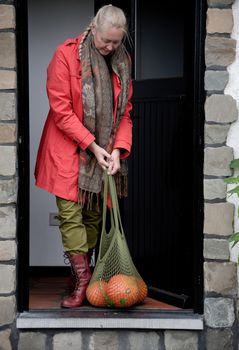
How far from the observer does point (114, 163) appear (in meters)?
4.13

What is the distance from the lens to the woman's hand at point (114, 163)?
13.5 feet

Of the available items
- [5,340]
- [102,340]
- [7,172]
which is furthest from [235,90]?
[5,340]

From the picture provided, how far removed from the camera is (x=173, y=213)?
14.8 ft

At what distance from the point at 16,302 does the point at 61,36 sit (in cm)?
187

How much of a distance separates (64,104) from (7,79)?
310 mm

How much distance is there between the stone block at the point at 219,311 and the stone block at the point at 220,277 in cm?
5

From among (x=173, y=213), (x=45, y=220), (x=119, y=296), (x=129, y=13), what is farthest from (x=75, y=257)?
(x=129, y=13)

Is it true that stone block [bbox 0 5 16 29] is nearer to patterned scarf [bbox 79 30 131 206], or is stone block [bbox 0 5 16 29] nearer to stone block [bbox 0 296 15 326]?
patterned scarf [bbox 79 30 131 206]

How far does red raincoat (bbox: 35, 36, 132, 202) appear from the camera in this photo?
4.05 m

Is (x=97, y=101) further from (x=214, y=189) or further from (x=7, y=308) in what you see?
(x=7, y=308)

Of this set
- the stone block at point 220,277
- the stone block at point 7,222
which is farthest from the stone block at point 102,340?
the stone block at point 7,222

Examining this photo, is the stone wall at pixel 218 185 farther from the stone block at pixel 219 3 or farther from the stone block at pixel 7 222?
the stone block at pixel 7 222

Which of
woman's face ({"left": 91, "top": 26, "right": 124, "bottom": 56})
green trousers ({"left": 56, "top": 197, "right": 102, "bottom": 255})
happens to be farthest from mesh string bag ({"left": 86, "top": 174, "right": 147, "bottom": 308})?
woman's face ({"left": 91, "top": 26, "right": 124, "bottom": 56})

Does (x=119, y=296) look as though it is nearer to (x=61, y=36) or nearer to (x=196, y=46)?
(x=196, y=46)
